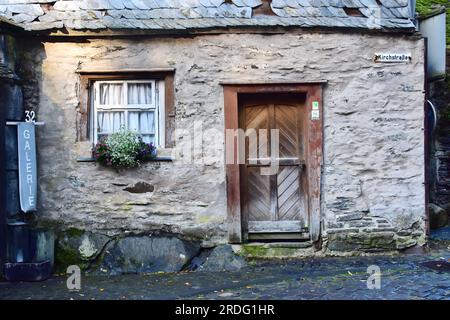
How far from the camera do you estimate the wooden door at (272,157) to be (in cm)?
732

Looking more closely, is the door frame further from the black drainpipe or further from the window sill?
the black drainpipe

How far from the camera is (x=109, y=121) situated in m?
7.19

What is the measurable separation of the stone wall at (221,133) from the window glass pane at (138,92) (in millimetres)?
305

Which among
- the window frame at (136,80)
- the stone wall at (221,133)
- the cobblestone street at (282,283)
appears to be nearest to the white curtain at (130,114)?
the window frame at (136,80)

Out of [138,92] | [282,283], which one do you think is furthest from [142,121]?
[282,283]

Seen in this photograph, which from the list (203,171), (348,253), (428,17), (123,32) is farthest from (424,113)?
(123,32)

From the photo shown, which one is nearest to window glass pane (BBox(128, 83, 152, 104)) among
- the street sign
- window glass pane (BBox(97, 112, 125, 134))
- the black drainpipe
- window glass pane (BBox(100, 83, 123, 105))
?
window glass pane (BBox(100, 83, 123, 105))

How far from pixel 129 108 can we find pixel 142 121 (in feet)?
0.82

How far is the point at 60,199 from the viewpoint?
22.9ft

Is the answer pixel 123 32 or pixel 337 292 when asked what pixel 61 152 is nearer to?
pixel 123 32

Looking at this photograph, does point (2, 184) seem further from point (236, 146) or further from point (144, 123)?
point (236, 146)

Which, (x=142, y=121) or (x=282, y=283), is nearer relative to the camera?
(x=282, y=283)

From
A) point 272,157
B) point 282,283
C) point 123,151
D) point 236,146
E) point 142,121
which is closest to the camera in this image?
point 282,283

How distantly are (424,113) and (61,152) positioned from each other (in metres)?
4.96
